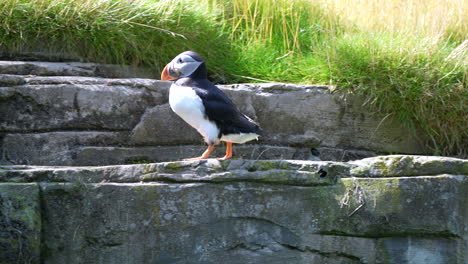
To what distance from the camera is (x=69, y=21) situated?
4.78 meters

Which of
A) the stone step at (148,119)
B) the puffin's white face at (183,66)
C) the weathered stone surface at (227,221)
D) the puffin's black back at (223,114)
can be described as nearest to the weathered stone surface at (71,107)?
the stone step at (148,119)

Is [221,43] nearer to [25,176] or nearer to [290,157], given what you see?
[290,157]

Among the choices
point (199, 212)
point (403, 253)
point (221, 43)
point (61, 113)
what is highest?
point (221, 43)

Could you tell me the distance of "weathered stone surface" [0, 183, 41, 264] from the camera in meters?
3.28

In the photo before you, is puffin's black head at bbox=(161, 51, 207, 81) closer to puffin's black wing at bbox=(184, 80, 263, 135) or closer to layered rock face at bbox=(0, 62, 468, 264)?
puffin's black wing at bbox=(184, 80, 263, 135)

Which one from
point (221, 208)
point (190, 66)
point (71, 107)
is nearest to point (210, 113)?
point (190, 66)

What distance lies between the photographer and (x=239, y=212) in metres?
3.53

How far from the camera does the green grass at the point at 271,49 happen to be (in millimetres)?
4680

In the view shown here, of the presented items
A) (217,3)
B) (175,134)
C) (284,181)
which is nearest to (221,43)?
A: (217,3)

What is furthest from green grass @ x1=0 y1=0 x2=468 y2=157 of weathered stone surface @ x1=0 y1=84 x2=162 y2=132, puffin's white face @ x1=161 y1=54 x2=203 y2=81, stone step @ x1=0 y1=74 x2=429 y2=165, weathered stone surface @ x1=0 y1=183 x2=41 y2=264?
weathered stone surface @ x1=0 y1=183 x2=41 y2=264

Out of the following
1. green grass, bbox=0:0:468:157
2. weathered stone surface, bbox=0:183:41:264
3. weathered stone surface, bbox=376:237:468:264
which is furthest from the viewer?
green grass, bbox=0:0:468:157

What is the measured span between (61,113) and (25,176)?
93cm

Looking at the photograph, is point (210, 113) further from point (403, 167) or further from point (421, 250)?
point (421, 250)

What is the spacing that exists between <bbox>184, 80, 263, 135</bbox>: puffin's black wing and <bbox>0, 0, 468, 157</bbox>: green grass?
1.26 metres
